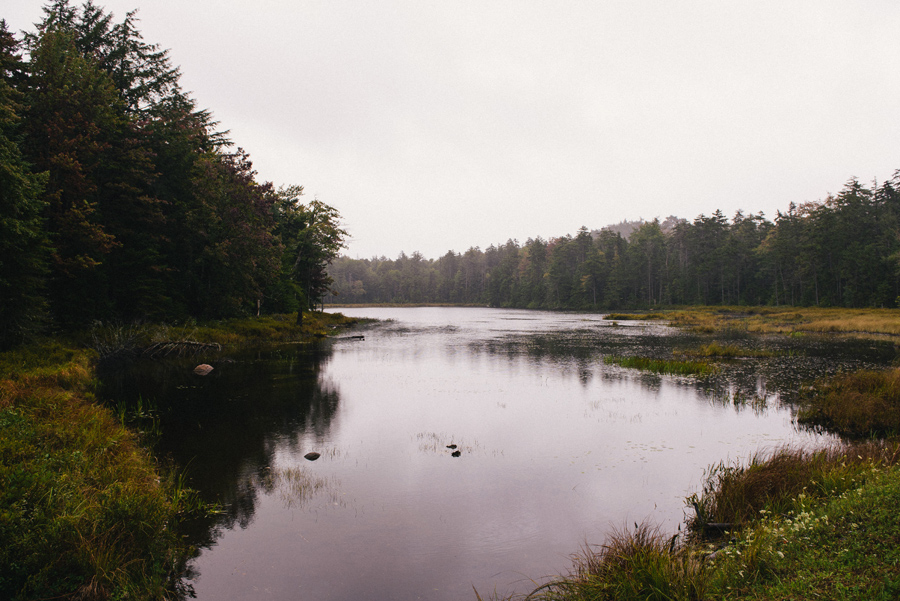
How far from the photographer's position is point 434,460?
11039 millimetres

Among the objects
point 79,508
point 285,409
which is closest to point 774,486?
point 79,508

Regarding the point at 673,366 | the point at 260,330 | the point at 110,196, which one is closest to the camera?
the point at 673,366

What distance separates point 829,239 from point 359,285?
12228cm

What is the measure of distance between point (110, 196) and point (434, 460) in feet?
83.6

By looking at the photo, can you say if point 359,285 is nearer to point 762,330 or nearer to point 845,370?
point 762,330

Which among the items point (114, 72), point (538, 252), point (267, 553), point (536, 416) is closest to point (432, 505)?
point (267, 553)

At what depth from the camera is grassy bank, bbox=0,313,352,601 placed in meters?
4.86

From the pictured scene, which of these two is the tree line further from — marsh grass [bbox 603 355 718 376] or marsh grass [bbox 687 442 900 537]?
marsh grass [bbox 603 355 718 376]

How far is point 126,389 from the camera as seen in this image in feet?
57.0

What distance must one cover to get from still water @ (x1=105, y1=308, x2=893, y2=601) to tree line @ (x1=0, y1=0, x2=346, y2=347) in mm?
5867

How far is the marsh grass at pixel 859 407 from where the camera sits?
38.8 feet

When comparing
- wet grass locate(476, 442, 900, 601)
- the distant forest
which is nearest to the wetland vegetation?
wet grass locate(476, 442, 900, 601)

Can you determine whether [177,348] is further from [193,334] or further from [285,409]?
[285,409]

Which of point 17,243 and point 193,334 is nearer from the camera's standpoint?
point 17,243
